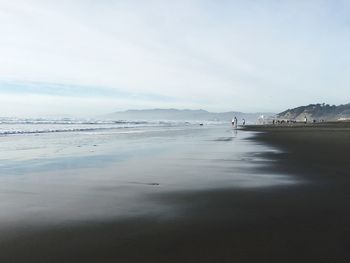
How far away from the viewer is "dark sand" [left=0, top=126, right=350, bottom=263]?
473 cm

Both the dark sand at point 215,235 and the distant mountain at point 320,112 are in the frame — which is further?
the distant mountain at point 320,112

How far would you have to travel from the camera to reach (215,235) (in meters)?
5.55

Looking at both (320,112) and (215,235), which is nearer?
(215,235)

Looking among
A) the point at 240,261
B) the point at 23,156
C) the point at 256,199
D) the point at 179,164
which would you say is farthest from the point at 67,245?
the point at 23,156

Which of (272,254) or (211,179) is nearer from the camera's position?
(272,254)

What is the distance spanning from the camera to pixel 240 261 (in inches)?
179

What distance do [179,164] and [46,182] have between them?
5.13m

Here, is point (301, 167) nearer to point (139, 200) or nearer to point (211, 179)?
point (211, 179)

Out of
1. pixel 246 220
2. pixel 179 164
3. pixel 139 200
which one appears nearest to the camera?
pixel 246 220

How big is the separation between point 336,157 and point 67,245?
12650 millimetres

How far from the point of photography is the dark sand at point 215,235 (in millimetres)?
4727

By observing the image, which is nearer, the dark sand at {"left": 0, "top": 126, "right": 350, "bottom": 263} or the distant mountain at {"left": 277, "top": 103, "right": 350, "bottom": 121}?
the dark sand at {"left": 0, "top": 126, "right": 350, "bottom": 263}

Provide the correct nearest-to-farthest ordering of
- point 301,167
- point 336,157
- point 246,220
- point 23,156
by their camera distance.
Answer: point 246,220 < point 301,167 < point 336,157 < point 23,156

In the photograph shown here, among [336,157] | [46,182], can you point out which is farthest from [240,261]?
[336,157]
